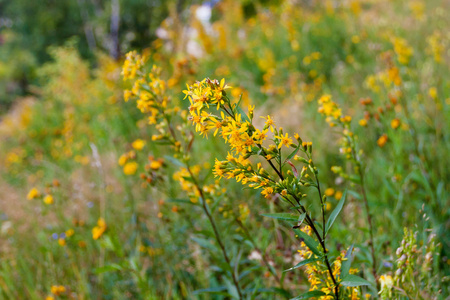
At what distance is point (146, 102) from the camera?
1492mm

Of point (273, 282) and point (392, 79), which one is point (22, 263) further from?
point (392, 79)

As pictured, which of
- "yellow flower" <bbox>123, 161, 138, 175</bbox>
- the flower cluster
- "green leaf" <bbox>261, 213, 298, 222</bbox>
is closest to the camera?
"green leaf" <bbox>261, 213, 298, 222</bbox>

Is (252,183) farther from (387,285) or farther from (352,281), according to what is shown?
(387,285)

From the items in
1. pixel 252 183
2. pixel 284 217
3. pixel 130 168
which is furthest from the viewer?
pixel 130 168

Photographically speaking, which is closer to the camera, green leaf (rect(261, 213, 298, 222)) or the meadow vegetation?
green leaf (rect(261, 213, 298, 222))

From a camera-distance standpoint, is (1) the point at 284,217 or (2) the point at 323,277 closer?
(1) the point at 284,217

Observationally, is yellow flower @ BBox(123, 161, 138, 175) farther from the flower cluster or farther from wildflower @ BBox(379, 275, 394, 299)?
wildflower @ BBox(379, 275, 394, 299)

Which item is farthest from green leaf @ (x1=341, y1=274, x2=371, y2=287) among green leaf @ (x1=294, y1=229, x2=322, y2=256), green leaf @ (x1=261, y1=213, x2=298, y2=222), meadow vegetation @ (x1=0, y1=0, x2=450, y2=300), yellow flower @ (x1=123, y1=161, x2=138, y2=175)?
yellow flower @ (x1=123, y1=161, x2=138, y2=175)

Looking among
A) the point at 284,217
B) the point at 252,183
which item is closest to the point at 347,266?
the point at 284,217

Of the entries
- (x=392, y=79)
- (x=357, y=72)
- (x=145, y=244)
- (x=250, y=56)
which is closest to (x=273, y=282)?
(x=145, y=244)

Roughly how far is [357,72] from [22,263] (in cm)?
403

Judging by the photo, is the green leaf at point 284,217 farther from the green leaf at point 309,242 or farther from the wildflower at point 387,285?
the wildflower at point 387,285

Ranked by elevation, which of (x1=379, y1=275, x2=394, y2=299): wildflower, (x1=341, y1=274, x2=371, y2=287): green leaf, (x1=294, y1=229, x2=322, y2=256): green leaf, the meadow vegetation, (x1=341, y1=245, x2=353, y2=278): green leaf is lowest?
(x1=379, y1=275, x2=394, y2=299): wildflower

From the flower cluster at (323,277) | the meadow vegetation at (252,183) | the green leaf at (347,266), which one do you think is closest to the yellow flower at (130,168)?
the meadow vegetation at (252,183)
